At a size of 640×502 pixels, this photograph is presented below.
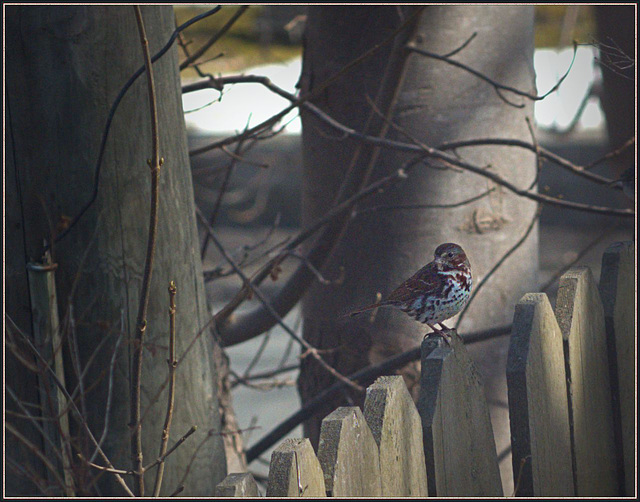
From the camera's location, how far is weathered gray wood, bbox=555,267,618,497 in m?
1.49

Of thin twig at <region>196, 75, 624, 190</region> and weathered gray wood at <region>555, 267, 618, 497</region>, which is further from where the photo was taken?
thin twig at <region>196, 75, 624, 190</region>

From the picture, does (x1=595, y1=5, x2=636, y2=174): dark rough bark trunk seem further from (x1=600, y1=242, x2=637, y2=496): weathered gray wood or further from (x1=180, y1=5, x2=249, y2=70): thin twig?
(x1=180, y1=5, x2=249, y2=70): thin twig

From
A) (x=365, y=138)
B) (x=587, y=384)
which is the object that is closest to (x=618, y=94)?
(x=365, y=138)

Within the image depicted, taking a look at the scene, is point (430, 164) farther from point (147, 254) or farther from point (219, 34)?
point (147, 254)

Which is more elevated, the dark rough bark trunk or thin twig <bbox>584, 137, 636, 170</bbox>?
the dark rough bark trunk

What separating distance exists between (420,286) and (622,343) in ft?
2.37

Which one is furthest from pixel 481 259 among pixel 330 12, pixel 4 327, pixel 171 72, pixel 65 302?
pixel 4 327

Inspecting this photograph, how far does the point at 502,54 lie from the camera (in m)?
2.29

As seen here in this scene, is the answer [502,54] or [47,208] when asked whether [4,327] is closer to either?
[47,208]

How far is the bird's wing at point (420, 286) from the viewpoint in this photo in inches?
51.2

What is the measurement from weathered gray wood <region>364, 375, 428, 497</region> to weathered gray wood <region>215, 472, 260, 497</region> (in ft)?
0.74

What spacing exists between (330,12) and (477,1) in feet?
1.45

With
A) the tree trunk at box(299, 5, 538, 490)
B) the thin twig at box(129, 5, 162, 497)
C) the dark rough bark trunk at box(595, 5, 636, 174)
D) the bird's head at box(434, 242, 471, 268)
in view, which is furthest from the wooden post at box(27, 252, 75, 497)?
the dark rough bark trunk at box(595, 5, 636, 174)

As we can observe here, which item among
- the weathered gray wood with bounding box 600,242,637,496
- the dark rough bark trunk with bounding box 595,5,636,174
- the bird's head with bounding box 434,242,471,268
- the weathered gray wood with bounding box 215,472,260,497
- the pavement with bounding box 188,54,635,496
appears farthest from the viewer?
the pavement with bounding box 188,54,635,496
